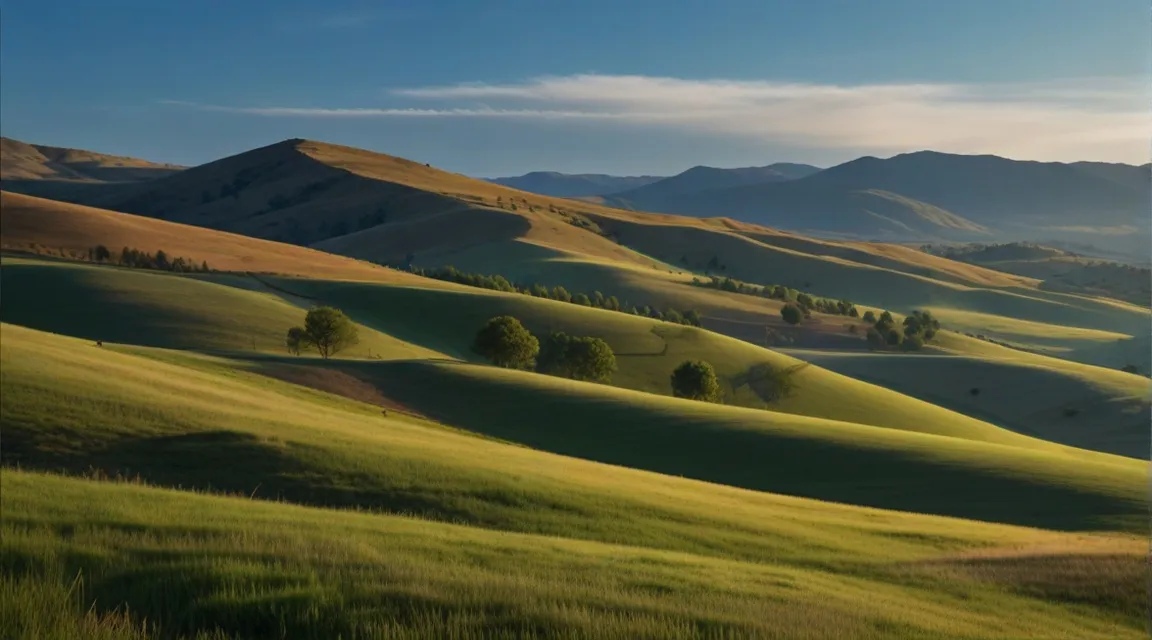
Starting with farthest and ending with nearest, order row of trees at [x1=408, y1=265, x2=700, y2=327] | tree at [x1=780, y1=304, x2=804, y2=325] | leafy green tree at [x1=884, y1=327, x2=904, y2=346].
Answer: tree at [x1=780, y1=304, x2=804, y2=325], leafy green tree at [x1=884, y1=327, x2=904, y2=346], row of trees at [x1=408, y1=265, x2=700, y2=327]

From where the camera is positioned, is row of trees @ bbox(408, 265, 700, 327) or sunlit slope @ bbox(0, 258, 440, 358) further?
row of trees @ bbox(408, 265, 700, 327)

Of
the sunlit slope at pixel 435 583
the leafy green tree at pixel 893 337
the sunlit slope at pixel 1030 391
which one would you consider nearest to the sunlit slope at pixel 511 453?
the sunlit slope at pixel 435 583

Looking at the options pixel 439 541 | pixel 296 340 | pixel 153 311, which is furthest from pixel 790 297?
pixel 439 541

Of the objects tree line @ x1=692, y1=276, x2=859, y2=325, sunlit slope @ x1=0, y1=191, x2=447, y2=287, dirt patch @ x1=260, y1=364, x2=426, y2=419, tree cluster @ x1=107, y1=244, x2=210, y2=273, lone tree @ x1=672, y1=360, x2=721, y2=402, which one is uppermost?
sunlit slope @ x1=0, y1=191, x2=447, y2=287

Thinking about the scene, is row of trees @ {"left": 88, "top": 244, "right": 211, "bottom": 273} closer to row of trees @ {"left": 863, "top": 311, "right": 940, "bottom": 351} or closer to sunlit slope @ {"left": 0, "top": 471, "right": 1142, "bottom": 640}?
row of trees @ {"left": 863, "top": 311, "right": 940, "bottom": 351}

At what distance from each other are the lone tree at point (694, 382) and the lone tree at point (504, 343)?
13.1 metres

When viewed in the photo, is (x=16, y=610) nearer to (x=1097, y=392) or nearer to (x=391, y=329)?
(x=391, y=329)

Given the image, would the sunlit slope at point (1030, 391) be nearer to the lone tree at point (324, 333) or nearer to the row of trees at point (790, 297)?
the row of trees at point (790, 297)

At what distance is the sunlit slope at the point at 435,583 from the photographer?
8336 millimetres

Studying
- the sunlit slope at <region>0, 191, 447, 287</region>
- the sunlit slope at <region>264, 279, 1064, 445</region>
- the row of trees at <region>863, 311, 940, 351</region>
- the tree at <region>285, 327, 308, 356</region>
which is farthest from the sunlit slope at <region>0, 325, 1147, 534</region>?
the row of trees at <region>863, 311, 940, 351</region>

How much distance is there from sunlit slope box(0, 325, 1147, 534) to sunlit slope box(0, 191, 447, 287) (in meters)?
72.5

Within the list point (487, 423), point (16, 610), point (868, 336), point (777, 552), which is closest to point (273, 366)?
point (487, 423)

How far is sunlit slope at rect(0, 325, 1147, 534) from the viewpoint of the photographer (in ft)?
82.9

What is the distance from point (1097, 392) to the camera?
11450cm
